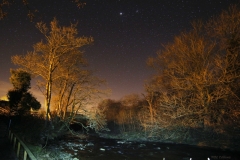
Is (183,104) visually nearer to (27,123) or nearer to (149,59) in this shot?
(149,59)

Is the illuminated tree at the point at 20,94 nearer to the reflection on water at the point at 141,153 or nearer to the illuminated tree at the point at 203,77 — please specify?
the reflection on water at the point at 141,153

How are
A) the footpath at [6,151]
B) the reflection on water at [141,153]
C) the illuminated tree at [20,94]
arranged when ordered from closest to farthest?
the footpath at [6,151] → the reflection on water at [141,153] → the illuminated tree at [20,94]

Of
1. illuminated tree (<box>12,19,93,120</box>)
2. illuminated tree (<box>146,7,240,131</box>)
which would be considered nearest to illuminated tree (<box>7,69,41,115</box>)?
illuminated tree (<box>12,19,93,120</box>)

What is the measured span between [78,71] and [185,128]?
1583cm

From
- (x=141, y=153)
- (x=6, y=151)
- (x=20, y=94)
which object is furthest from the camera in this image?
(x=20, y=94)

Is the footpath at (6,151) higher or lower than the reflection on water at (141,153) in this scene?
higher

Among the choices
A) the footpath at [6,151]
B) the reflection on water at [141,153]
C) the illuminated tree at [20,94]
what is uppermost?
the illuminated tree at [20,94]

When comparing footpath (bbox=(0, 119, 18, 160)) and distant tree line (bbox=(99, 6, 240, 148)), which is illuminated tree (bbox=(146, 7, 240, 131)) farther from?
footpath (bbox=(0, 119, 18, 160))

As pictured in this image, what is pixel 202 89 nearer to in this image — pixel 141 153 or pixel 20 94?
pixel 141 153

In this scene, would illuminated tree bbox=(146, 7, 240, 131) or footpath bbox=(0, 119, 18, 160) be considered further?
illuminated tree bbox=(146, 7, 240, 131)

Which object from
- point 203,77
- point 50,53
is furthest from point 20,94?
point 203,77

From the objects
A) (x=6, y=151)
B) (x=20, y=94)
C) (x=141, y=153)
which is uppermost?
(x=20, y=94)

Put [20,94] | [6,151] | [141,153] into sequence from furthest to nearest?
[20,94], [141,153], [6,151]

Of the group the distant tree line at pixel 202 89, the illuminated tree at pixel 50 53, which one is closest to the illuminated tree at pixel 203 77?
the distant tree line at pixel 202 89
